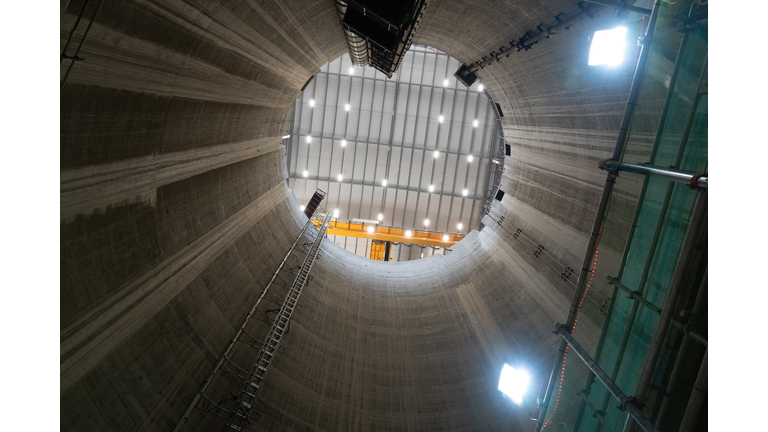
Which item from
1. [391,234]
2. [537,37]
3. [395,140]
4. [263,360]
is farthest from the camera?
[391,234]

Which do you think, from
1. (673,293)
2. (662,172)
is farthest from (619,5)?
(673,293)

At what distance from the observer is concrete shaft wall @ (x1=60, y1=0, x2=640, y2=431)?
5848 mm

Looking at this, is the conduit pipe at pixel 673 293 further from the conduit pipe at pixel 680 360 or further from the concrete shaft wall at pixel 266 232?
the concrete shaft wall at pixel 266 232

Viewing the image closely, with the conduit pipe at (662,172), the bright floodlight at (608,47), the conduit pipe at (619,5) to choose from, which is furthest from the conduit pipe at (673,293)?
the bright floodlight at (608,47)

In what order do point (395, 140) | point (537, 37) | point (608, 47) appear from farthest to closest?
point (395, 140) → point (537, 37) → point (608, 47)

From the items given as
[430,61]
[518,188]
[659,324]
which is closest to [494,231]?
[518,188]

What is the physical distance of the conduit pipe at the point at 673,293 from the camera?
420 centimetres

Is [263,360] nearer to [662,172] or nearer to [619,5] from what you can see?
[662,172]

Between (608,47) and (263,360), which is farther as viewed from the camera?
(263,360)

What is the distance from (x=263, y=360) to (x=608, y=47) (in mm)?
9213

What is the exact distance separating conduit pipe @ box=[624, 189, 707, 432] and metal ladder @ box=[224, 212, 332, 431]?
6308 millimetres

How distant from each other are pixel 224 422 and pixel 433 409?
4393 mm

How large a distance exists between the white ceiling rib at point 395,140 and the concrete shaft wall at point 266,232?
8880mm

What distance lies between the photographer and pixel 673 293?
4.45m
